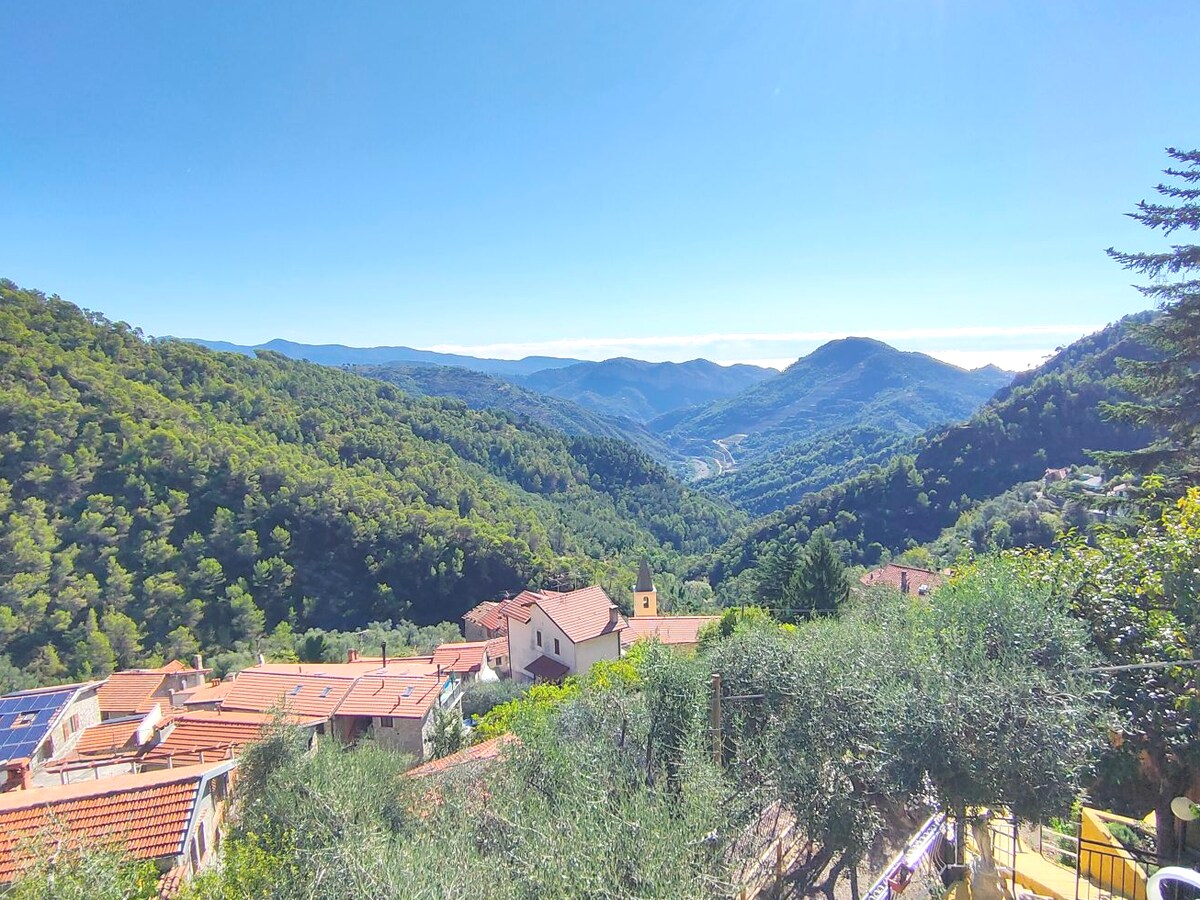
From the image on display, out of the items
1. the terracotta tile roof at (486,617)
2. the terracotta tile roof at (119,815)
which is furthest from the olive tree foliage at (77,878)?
the terracotta tile roof at (486,617)

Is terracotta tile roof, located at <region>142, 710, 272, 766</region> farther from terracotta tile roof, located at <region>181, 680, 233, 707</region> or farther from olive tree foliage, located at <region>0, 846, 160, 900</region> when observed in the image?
olive tree foliage, located at <region>0, 846, 160, 900</region>

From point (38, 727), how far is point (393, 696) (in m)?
9.51

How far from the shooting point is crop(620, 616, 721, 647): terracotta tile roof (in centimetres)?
2852

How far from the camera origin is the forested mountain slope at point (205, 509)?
125 feet

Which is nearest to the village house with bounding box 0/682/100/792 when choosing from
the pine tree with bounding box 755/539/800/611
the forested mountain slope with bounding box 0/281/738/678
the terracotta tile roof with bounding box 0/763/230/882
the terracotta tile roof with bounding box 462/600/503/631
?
the terracotta tile roof with bounding box 0/763/230/882

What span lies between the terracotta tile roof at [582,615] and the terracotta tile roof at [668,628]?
1824 mm

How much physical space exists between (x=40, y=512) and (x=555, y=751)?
1861 inches

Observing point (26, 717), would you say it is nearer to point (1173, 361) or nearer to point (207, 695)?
point (207, 695)

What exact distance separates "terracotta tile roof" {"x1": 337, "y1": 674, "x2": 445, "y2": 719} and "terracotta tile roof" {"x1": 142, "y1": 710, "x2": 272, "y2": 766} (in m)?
2.89

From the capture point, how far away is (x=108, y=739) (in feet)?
62.6

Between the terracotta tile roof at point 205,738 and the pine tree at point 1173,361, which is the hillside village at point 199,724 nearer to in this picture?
the terracotta tile roof at point 205,738

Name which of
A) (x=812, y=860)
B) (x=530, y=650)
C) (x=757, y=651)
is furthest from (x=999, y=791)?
(x=530, y=650)

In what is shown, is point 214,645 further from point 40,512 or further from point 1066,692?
point 1066,692

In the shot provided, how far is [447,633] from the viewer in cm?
4509
